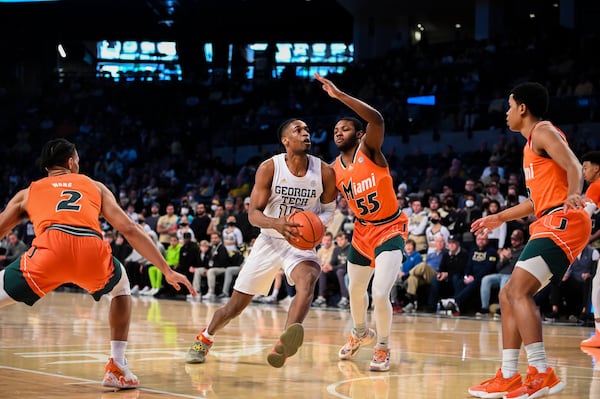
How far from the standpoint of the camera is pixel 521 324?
5465 mm

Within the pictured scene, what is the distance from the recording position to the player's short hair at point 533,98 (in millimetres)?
5766

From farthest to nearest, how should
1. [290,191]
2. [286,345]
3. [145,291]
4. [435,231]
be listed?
[145,291] → [435,231] → [290,191] → [286,345]

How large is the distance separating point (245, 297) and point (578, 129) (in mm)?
11909

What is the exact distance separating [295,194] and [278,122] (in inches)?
657

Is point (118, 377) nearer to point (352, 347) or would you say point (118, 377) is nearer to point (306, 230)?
point (306, 230)

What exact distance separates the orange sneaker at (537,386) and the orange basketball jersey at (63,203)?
2815mm

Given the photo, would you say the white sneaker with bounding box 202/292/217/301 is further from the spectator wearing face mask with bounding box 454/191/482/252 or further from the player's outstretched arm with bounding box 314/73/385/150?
the player's outstretched arm with bounding box 314/73/385/150

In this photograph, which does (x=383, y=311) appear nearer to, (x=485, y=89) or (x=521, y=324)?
(x=521, y=324)

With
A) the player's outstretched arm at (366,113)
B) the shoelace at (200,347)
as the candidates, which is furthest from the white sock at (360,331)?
the player's outstretched arm at (366,113)

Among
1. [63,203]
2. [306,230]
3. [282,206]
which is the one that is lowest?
[306,230]

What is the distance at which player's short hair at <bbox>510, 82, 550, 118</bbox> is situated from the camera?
18.9 feet

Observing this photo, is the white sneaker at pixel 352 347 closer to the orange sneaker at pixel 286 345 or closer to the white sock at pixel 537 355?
the orange sneaker at pixel 286 345

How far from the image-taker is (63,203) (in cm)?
555

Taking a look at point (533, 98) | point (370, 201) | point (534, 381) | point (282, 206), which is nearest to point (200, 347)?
point (282, 206)
